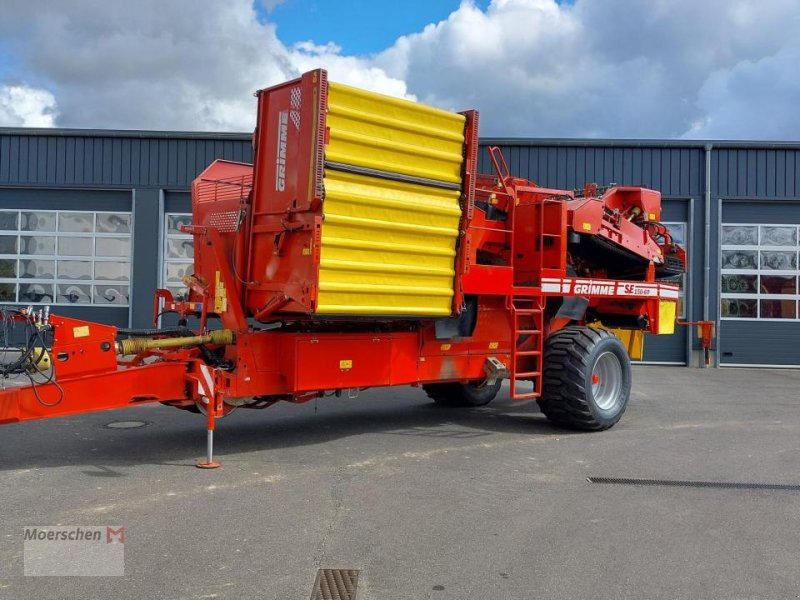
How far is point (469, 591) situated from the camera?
3.96m

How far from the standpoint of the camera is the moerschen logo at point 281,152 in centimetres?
650

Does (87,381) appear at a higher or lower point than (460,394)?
higher

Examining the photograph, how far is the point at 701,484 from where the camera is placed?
6.21 m

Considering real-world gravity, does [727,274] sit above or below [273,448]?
above

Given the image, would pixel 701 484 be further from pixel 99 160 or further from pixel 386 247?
pixel 99 160

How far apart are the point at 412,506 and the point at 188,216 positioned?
13794mm

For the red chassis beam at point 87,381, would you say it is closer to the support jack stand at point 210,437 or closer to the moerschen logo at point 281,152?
the support jack stand at point 210,437

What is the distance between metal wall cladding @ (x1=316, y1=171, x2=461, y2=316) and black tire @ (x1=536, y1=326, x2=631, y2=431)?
6.05ft

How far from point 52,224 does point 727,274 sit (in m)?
16.6

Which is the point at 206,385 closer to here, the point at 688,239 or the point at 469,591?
the point at 469,591

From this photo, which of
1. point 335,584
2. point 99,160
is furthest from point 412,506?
point 99,160

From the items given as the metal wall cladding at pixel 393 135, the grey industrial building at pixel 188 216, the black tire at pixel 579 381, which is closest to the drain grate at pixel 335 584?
the metal wall cladding at pixel 393 135

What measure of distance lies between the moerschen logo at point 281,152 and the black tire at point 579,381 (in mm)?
3841

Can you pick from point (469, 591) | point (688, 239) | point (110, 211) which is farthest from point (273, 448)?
point (688, 239)
